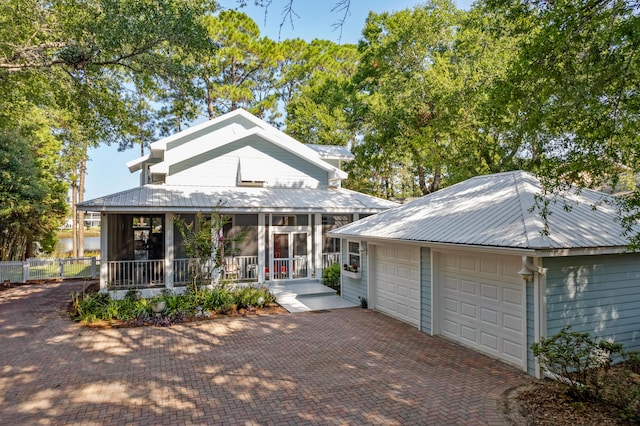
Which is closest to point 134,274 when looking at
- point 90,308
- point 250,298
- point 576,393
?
point 90,308

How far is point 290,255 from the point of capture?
15.7 meters

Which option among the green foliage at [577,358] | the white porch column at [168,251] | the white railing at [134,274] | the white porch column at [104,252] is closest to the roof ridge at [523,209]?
the green foliage at [577,358]

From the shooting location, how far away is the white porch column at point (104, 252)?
12.9 metres

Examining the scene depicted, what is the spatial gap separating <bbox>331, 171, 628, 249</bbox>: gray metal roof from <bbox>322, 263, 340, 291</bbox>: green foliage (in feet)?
11.2

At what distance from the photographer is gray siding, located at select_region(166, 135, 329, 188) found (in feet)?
52.3

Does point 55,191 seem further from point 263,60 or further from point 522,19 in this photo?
point 522,19

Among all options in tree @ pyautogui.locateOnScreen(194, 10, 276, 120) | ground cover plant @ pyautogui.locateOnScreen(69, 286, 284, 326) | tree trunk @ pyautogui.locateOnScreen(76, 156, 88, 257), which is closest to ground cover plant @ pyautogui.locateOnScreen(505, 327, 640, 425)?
ground cover plant @ pyautogui.locateOnScreen(69, 286, 284, 326)

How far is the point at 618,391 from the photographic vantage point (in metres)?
5.22

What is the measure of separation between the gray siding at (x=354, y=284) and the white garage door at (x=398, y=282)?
45cm

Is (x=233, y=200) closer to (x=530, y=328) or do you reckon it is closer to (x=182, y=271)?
(x=182, y=271)

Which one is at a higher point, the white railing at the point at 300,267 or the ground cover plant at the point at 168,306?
the white railing at the point at 300,267

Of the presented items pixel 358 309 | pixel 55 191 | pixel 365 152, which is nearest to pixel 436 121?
pixel 365 152

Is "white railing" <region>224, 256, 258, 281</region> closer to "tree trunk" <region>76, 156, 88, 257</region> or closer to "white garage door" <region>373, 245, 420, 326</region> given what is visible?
"white garage door" <region>373, 245, 420, 326</region>

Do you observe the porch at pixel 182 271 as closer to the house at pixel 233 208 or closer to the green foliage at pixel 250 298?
→ the house at pixel 233 208
